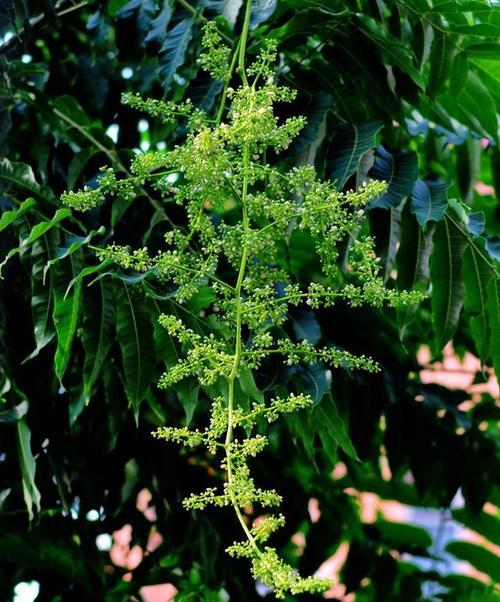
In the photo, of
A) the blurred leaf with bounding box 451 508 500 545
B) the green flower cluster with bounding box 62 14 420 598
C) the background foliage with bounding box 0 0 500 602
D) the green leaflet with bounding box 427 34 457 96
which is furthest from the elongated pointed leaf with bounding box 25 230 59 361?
the blurred leaf with bounding box 451 508 500 545

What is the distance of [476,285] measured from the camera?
188cm

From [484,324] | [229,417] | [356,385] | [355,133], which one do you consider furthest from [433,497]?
[229,417]

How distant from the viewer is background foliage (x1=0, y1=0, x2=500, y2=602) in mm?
1835

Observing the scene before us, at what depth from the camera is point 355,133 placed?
1.93 meters

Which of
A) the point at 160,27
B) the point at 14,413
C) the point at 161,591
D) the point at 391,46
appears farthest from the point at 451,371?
the point at 161,591

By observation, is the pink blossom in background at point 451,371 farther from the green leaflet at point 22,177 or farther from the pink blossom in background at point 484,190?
the green leaflet at point 22,177

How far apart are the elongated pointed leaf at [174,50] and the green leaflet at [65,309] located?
460 mm

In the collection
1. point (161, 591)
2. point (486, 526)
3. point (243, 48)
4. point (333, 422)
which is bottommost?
point (161, 591)

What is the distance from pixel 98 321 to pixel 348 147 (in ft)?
1.87

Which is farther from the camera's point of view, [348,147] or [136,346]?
[348,147]

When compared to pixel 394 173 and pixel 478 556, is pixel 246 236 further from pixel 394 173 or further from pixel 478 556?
pixel 478 556

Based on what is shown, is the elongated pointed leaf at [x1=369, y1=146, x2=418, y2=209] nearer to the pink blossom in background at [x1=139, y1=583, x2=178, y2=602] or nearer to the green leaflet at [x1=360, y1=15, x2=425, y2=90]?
the green leaflet at [x1=360, y1=15, x2=425, y2=90]

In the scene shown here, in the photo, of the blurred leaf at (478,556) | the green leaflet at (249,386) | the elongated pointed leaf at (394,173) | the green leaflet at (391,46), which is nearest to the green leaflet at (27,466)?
the green leaflet at (249,386)

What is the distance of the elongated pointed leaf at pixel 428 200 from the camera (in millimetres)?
1783
